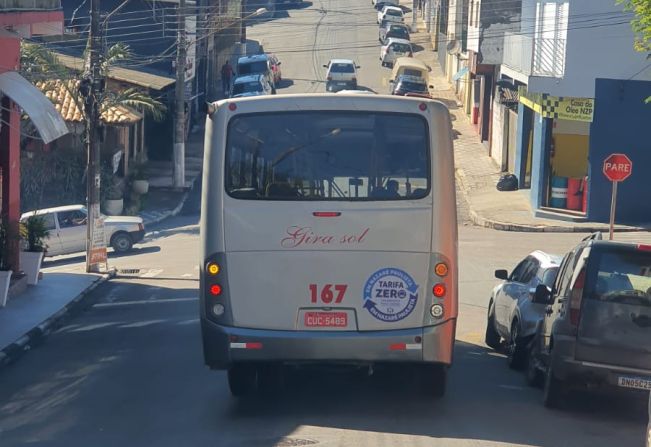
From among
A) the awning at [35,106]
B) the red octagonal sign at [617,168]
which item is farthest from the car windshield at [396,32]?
the awning at [35,106]

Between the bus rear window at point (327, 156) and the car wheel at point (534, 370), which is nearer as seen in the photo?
the bus rear window at point (327, 156)

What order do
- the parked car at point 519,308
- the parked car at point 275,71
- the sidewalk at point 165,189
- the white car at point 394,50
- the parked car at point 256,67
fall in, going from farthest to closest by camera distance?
the white car at point 394,50
the parked car at point 275,71
the parked car at point 256,67
the sidewalk at point 165,189
the parked car at point 519,308

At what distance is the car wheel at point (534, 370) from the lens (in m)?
12.6

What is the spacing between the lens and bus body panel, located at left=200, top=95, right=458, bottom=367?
1020 cm

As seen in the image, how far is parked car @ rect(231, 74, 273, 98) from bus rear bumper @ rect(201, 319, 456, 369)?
41.0m

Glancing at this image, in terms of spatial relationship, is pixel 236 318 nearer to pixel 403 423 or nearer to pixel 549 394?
pixel 403 423

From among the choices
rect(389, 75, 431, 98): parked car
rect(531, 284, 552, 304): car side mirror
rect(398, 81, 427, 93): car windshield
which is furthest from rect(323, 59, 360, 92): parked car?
rect(531, 284, 552, 304): car side mirror

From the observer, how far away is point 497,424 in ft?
34.0

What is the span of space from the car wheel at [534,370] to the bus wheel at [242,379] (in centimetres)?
333

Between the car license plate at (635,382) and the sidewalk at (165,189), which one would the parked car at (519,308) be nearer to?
the car license plate at (635,382)

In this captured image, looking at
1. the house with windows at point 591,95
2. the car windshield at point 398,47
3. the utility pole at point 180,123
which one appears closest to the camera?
the house with windows at point 591,95

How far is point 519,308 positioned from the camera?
14.6m

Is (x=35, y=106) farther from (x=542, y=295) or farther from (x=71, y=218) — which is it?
(x=71, y=218)

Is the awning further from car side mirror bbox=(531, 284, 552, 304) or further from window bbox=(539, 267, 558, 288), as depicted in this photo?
car side mirror bbox=(531, 284, 552, 304)
